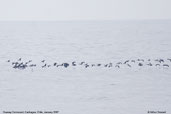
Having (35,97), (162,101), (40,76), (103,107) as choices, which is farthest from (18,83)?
(162,101)

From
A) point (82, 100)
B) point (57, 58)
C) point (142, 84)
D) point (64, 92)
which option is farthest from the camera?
point (57, 58)

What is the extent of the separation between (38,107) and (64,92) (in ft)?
9.59

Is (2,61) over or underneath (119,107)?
over

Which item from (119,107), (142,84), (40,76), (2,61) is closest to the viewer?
(119,107)

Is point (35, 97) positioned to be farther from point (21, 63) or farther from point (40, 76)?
point (21, 63)

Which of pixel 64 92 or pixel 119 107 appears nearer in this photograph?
pixel 119 107

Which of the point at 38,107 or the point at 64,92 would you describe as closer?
the point at 38,107

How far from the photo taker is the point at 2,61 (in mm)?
29203

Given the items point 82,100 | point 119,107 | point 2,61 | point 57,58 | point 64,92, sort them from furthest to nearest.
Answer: point 57,58 < point 2,61 < point 64,92 < point 82,100 < point 119,107

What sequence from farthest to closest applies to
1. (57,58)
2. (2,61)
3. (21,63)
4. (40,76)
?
(57,58)
(2,61)
(21,63)
(40,76)

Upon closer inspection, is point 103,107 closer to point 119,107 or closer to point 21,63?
point 119,107

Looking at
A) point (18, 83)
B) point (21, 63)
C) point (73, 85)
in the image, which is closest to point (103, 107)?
point (73, 85)

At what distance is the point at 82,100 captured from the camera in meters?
17.2

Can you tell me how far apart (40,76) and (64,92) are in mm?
4574
